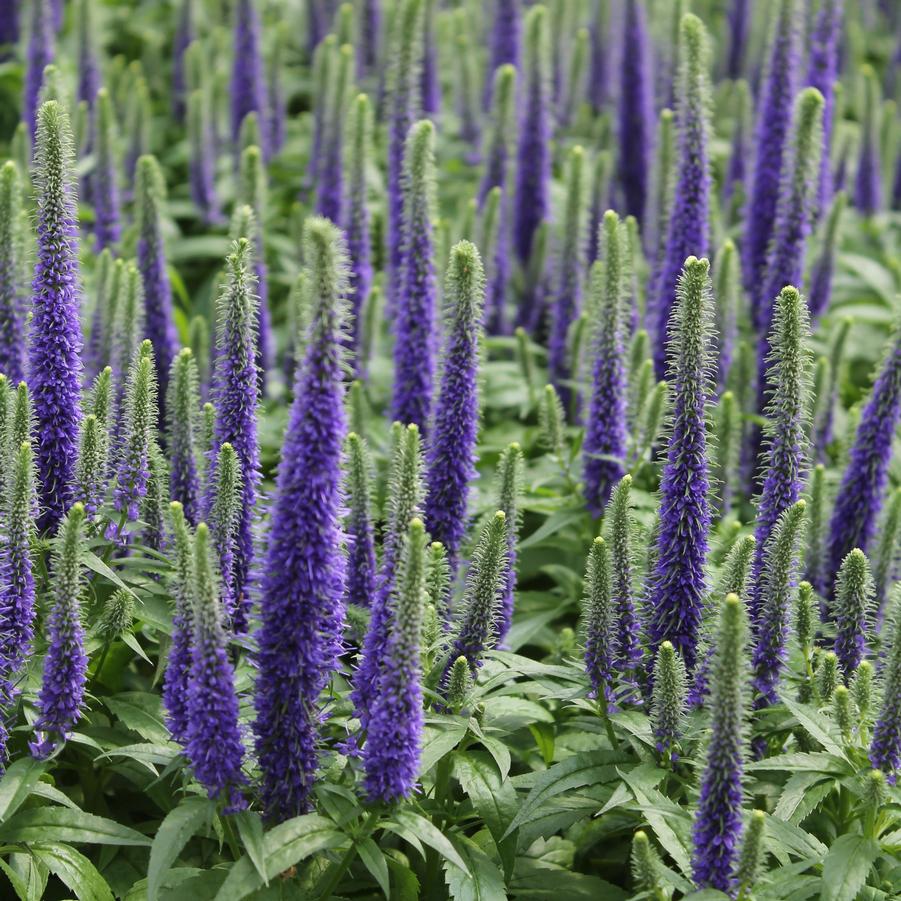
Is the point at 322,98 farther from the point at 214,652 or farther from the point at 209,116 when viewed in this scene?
the point at 214,652

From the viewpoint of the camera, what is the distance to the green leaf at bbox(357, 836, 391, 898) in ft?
13.7

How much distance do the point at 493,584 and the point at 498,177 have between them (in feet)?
16.8

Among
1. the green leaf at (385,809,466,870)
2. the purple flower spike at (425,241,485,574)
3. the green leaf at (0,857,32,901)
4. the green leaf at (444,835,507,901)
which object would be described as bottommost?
the green leaf at (444,835,507,901)

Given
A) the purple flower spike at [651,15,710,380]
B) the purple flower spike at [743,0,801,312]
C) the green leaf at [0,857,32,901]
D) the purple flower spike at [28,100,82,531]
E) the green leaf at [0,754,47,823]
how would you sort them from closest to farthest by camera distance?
the green leaf at [0,754,47,823] → the green leaf at [0,857,32,901] → the purple flower spike at [28,100,82,531] → the purple flower spike at [651,15,710,380] → the purple flower spike at [743,0,801,312]

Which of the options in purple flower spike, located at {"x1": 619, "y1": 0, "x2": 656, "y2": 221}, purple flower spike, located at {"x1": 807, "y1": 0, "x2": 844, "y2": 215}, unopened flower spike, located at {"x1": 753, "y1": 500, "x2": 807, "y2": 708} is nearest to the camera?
unopened flower spike, located at {"x1": 753, "y1": 500, "x2": 807, "y2": 708}

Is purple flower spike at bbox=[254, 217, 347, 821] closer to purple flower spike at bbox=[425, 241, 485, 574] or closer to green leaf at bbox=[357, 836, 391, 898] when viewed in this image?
green leaf at bbox=[357, 836, 391, 898]

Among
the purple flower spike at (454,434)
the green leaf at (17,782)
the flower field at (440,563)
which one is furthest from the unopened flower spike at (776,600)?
the green leaf at (17,782)

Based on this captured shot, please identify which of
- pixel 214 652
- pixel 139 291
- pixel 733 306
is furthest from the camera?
pixel 733 306

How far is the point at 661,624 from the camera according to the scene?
16.8 ft

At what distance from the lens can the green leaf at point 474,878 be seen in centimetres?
460

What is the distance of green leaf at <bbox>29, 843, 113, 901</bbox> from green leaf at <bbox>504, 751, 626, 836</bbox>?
1414mm

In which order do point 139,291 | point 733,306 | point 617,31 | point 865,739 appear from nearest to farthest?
1. point 865,739
2. point 139,291
3. point 733,306
4. point 617,31

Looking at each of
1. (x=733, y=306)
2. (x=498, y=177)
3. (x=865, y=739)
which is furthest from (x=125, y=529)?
(x=498, y=177)

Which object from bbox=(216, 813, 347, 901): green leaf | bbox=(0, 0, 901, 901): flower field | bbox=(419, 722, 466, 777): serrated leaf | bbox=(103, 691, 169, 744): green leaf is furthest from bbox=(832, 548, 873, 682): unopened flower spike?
bbox=(103, 691, 169, 744): green leaf
